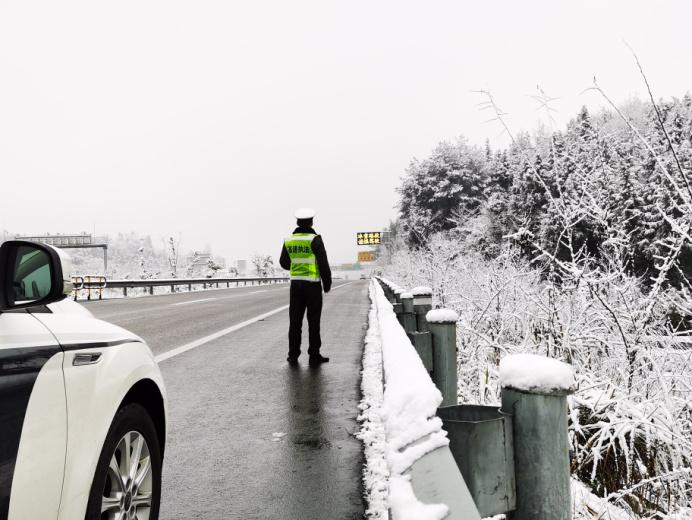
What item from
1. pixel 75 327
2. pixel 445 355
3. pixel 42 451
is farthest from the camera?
pixel 445 355

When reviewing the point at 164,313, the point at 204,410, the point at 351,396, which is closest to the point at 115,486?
the point at 204,410

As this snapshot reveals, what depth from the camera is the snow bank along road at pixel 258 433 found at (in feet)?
9.81

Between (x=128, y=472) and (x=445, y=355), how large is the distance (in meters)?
1.98

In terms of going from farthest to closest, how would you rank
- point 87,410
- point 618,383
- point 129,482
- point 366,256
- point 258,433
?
point 366,256
point 618,383
point 258,433
point 129,482
point 87,410

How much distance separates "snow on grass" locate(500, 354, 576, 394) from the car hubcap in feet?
4.76

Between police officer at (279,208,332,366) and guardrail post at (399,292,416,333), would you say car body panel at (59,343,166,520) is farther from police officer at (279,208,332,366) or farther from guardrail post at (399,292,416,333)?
police officer at (279,208,332,366)

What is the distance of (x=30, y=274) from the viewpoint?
194 centimetres

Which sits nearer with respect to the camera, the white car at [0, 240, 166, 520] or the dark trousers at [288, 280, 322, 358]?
the white car at [0, 240, 166, 520]

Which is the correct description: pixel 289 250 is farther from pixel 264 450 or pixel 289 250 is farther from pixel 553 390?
pixel 553 390

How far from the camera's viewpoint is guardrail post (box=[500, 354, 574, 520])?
1527 mm

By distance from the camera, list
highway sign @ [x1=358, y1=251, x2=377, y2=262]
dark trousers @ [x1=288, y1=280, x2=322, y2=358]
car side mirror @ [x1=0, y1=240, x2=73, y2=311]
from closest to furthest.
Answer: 1. car side mirror @ [x1=0, y1=240, x2=73, y2=311]
2. dark trousers @ [x1=288, y1=280, x2=322, y2=358]
3. highway sign @ [x1=358, y1=251, x2=377, y2=262]

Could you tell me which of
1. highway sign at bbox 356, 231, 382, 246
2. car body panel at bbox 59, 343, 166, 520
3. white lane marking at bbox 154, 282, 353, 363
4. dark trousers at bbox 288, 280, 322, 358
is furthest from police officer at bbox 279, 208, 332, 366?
highway sign at bbox 356, 231, 382, 246

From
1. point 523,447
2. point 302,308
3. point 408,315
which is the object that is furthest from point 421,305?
point 523,447

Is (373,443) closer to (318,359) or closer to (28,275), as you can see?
(28,275)
